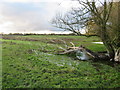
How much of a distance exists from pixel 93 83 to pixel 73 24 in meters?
6.65

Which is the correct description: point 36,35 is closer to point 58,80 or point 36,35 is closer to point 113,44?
point 113,44

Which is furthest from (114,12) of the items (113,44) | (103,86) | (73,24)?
(103,86)

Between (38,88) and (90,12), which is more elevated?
(90,12)

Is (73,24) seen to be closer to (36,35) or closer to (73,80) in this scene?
(73,80)

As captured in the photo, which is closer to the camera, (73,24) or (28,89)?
(28,89)

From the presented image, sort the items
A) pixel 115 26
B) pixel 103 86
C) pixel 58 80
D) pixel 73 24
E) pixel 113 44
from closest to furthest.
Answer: pixel 103 86
pixel 58 80
pixel 115 26
pixel 113 44
pixel 73 24

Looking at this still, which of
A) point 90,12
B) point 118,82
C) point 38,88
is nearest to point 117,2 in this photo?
point 90,12

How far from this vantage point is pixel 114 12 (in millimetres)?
9781

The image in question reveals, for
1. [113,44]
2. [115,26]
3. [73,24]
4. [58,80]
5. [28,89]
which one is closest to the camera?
[28,89]

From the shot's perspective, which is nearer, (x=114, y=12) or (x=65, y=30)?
(x=114, y=12)

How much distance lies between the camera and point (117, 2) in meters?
10.2

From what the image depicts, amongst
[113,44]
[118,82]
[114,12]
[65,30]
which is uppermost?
[114,12]

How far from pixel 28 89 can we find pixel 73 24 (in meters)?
7.63

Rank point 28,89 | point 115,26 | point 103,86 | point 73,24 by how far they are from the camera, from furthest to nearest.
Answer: point 73,24, point 115,26, point 103,86, point 28,89
